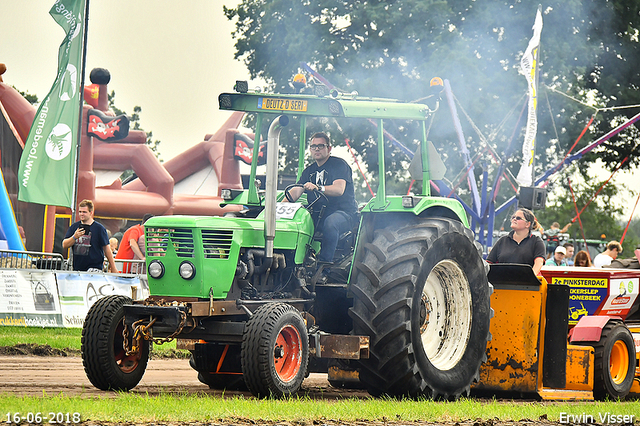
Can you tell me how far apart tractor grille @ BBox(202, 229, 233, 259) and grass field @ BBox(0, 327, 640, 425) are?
1.11 m

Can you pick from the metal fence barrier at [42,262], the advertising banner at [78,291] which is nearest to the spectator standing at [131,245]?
the metal fence barrier at [42,262]

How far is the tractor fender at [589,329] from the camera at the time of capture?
27.8 ft

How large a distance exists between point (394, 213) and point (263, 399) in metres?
2.15

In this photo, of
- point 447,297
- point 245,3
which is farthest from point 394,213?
point 245,3

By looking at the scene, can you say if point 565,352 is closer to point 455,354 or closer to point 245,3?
point 455,354

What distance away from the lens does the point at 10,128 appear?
80.7ft

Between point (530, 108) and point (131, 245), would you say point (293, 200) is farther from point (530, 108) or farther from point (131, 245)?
point (530, 108)

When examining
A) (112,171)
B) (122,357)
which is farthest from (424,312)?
(112,171)

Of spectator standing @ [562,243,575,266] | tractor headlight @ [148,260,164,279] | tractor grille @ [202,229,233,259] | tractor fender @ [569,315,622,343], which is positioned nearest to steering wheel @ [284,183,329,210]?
tractor grille @ [202,229,233,259]

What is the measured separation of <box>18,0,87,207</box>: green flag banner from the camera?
16.6 meters

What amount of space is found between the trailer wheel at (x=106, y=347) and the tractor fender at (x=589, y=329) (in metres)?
4.15

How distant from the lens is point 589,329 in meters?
8.52

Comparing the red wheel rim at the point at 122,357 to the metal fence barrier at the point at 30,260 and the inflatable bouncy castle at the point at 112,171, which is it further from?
the inflatable bouncy castle at the point at 112,171

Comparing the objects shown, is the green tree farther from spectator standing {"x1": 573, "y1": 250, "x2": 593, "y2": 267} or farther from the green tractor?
the green tractor
